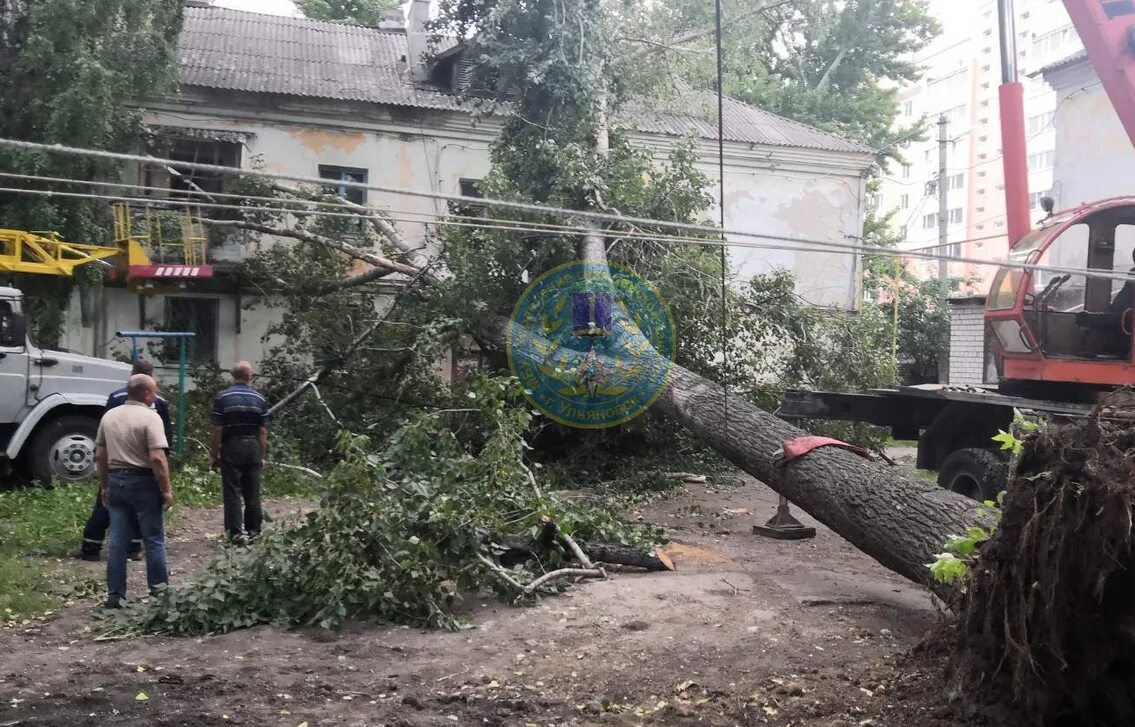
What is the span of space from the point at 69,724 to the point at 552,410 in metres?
7.88

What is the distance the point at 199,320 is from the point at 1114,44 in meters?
15.6

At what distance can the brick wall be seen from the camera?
1791cm

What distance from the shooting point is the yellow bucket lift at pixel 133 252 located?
37.2 feet

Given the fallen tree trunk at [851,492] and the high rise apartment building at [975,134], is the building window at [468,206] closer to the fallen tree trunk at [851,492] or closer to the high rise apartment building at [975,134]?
the fallen tree trunk at [851,492]

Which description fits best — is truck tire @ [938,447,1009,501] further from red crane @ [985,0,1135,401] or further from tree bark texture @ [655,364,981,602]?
tree bark texture @ [655,364,981,602]

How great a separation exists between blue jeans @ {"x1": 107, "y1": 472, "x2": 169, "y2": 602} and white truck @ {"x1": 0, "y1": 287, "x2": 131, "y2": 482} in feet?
15.0

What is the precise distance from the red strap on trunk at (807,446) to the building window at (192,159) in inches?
529

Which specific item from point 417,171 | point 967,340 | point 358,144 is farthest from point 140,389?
point 967,340

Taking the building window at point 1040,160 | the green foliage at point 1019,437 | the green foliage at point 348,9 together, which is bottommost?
the green foliage at point 1019,437

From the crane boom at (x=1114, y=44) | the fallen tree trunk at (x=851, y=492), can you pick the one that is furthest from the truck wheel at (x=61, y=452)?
the crane boom at (x=1114, y=44)

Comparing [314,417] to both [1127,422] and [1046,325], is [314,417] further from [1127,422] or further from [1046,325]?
[1127,422]

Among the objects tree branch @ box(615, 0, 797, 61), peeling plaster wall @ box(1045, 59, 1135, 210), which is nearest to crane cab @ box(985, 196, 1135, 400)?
tree branch @ box(615, 0, 797, 61)

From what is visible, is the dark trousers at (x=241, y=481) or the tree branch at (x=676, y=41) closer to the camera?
the dark trousers at (x=241, y=481)

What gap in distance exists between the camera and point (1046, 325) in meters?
8.29
